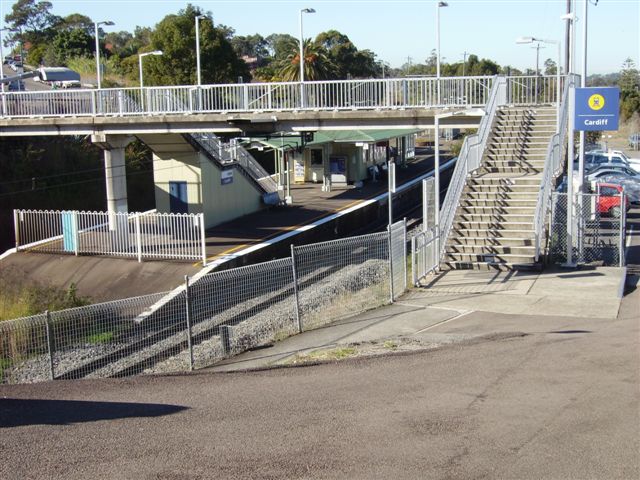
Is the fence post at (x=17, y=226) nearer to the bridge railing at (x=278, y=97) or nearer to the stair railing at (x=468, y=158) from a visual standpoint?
the bridge railing at (x=278, y=97)

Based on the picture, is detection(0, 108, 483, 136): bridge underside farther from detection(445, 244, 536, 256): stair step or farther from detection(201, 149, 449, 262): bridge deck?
detection(445, 244, 536, 256): stair step

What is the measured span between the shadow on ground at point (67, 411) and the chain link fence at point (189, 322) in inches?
90.4

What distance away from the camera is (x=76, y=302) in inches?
800

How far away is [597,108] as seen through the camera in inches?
771

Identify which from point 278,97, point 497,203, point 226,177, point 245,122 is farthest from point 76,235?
point 497,203

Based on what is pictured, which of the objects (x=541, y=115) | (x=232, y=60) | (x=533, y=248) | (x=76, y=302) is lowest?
(x=76, y=302)

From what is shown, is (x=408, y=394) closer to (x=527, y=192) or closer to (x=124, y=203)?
(x=527, y=192)

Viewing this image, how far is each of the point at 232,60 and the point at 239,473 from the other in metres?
50.4

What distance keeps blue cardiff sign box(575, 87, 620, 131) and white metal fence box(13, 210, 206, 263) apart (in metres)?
11.4

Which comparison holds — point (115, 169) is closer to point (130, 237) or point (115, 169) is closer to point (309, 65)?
point (130, 237)

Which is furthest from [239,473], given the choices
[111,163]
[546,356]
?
[111,163]

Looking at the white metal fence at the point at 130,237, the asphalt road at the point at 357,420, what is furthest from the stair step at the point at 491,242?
the white metal fence at the point at 130,237

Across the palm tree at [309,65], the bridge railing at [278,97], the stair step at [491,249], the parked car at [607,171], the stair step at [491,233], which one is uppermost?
the palm tree at [309,65]

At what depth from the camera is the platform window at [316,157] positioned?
44.7m
